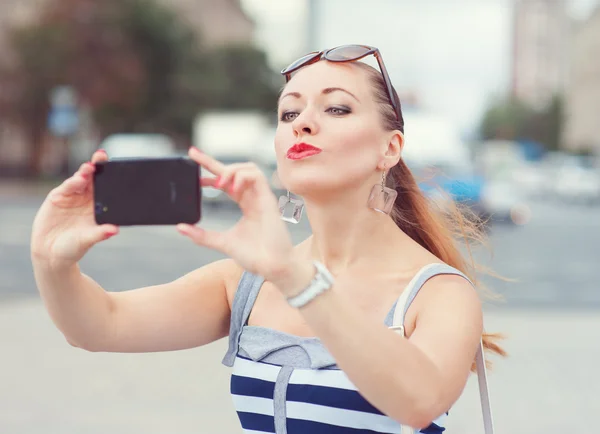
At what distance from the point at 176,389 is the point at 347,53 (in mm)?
5156

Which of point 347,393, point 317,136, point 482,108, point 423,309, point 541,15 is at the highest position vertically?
point 317,136

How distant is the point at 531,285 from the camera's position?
13734 mm

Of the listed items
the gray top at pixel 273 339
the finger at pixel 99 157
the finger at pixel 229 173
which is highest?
the finger at pixel 229 173

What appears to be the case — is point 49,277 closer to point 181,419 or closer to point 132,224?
point 132,224

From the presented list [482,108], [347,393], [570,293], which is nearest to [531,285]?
[570,293]

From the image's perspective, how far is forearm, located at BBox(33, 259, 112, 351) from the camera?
205cm

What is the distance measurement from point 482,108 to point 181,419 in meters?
151

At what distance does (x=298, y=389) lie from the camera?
2.15 meters

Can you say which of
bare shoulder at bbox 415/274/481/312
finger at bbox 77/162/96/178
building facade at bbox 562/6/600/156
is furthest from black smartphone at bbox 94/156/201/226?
building facade at bbox 562/6/600/156

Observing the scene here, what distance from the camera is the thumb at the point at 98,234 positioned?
6.02 feet

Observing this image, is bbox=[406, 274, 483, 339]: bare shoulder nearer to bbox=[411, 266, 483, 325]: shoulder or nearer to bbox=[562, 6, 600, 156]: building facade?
bbox=[411, 266, 483, 325]: shoulder

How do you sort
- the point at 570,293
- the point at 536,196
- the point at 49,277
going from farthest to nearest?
the point at 536,196 < the point at 570,293 < the point at 49,277

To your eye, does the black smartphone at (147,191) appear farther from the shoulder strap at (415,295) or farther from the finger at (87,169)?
the shoulder strap at (415,295)

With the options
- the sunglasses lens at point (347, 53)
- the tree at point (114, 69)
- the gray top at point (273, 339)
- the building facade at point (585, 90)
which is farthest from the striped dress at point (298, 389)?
the building facade at point (585, 90)
